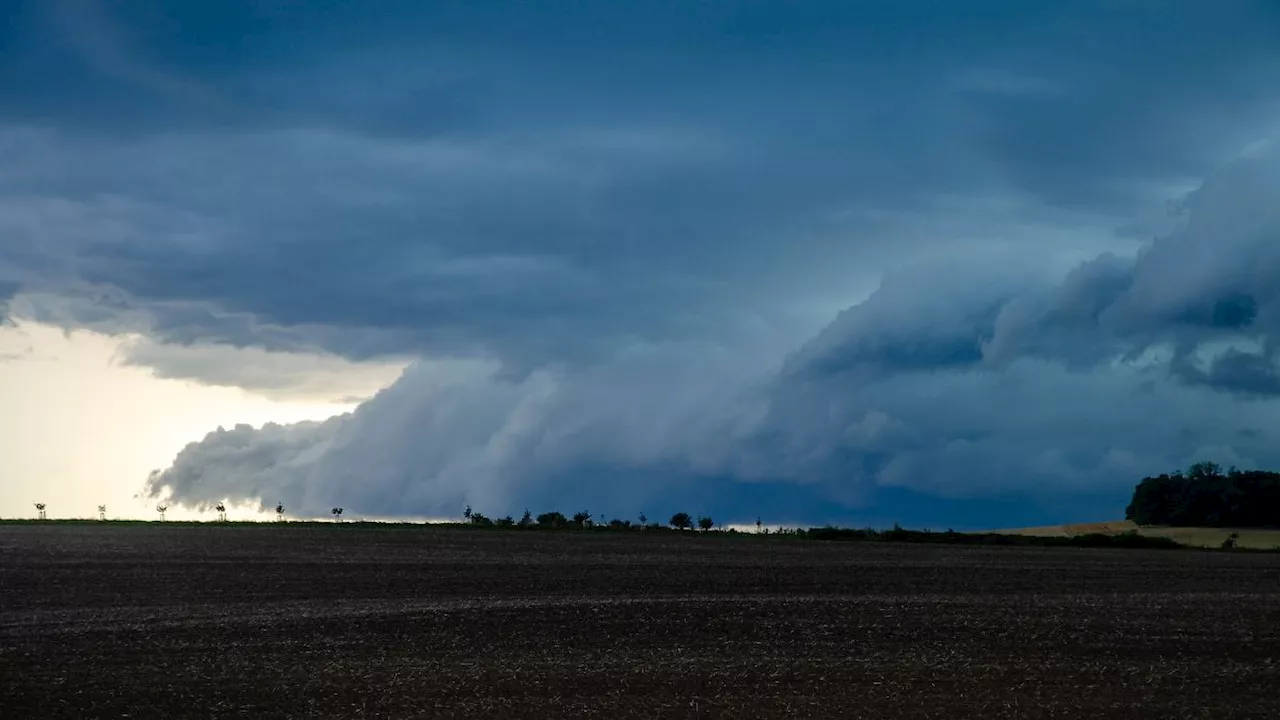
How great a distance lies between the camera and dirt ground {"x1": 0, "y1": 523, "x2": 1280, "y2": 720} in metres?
21.5

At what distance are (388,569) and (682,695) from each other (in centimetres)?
3135

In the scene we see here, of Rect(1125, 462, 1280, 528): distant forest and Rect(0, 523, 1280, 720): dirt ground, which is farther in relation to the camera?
Rect(1125, 462, 1280, 528): distant forest

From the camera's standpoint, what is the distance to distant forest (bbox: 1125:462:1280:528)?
114 metres

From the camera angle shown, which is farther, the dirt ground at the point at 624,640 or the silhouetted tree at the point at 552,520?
the silhouetted tree at the point at 552,520

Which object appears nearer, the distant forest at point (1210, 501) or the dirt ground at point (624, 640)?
the dirt ground at point (624, 640)

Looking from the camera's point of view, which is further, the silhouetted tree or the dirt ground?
the silhouetted tree

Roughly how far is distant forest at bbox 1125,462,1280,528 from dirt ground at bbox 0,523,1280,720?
205 feet

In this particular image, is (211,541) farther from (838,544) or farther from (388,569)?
(838,544)

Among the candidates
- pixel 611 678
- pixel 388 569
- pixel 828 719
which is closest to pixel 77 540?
pixel 388 569

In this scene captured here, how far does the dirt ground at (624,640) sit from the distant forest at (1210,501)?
62.4m

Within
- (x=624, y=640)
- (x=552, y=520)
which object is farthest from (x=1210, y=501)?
(x=624, y=640)

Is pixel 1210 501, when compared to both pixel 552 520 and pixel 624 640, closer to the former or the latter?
pixel 552 520

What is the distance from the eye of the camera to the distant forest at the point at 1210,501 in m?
114

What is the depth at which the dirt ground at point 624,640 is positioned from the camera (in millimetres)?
21547
